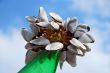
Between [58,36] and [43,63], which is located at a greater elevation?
[58,36]

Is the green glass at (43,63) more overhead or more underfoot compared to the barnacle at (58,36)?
more underfoot

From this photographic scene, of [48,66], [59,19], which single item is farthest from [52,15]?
[48,66]

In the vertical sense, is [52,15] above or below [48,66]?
above

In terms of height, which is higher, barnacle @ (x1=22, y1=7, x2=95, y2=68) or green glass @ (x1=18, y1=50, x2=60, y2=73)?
barnacle @ (x1=22, y1=7, x2=95, y2=68)

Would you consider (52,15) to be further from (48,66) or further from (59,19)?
(48,66)
